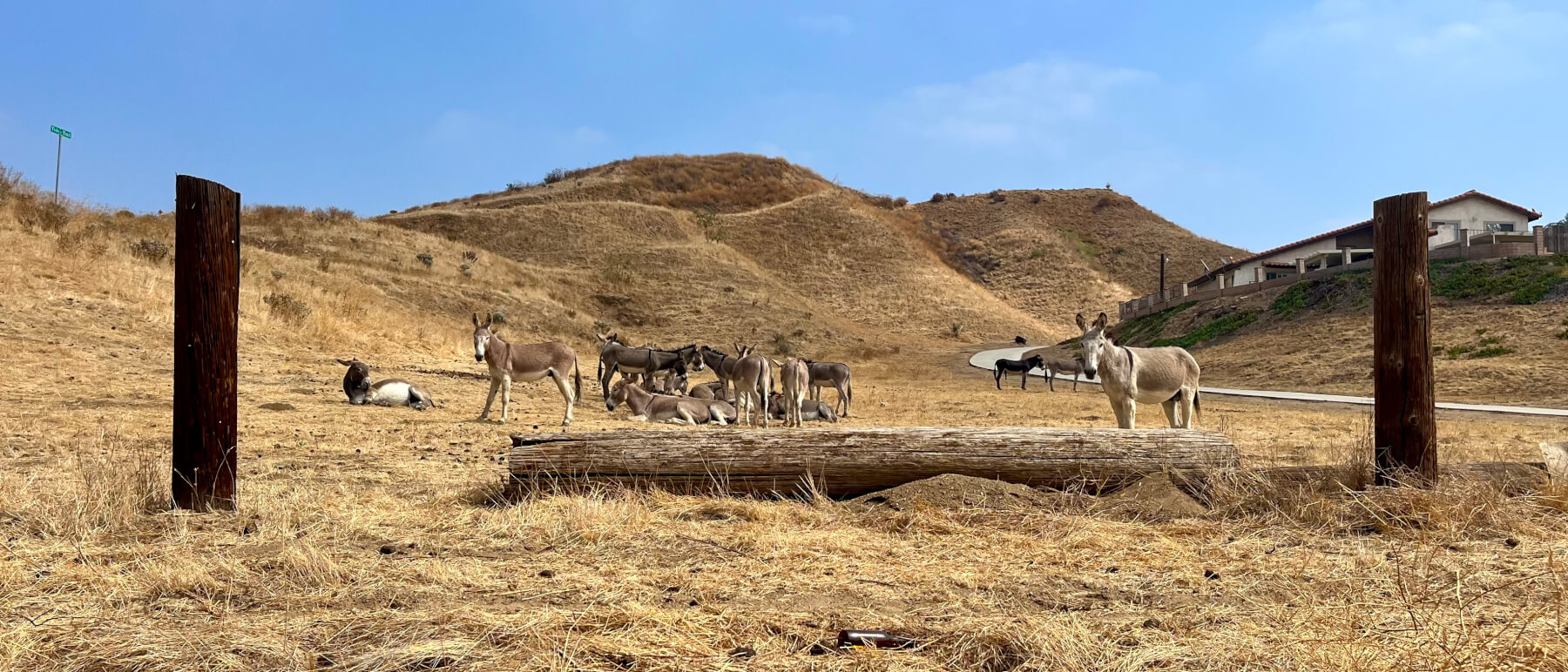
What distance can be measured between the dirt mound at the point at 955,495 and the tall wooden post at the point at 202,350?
4655mm

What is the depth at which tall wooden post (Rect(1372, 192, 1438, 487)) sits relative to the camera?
24.5 feet

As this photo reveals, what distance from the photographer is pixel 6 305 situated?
1906 centimetres

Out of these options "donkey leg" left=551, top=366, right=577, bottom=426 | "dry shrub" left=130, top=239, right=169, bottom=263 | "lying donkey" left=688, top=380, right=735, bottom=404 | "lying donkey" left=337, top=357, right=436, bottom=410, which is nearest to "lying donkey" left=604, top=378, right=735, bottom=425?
"lying donkey" left=688, top=380, right=735, bottom=404

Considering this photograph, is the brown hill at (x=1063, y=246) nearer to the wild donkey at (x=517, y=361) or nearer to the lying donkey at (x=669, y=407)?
the lying donkey at (x=669, y=407)

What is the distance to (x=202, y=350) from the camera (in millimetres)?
6844

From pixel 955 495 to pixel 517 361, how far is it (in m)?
11.0

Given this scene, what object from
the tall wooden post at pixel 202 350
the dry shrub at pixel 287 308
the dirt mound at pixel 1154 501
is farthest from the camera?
the dry shrub at pixel 287 308

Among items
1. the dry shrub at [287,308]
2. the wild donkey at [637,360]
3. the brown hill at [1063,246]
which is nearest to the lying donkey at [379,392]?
the wild donkey at [637,360]

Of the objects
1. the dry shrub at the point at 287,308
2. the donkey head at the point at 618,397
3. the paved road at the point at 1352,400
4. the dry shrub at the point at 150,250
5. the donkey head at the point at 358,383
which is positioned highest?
the dry shrub at the point at 150,250

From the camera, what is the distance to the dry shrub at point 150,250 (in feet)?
87.9

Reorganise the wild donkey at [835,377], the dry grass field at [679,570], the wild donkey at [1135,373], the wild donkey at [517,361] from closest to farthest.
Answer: the dry grass field at [679,570]
the wild donkey at [1135,373]
the wild donkey at [517,361]
the wild donkey at [835,377]

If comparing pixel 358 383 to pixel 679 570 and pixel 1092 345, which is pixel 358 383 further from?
pixel 679 570

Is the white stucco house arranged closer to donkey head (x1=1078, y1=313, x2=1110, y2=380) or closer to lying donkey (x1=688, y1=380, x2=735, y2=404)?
lying donkey (x1=688, y1=380, x2=735, y2=404)

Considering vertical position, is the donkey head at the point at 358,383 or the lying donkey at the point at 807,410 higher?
the donkey head at the point at 358,383
